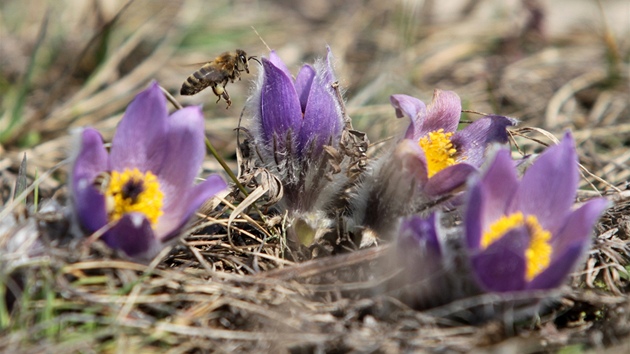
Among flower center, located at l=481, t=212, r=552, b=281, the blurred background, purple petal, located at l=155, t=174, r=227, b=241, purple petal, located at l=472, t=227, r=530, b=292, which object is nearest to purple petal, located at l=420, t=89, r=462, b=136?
flower center, located at l=481, t=212, r=552, b=281

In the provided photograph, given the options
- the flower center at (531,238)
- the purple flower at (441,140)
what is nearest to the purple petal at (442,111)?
the purple flower at (441,140)

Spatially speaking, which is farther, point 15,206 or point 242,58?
point 242,58

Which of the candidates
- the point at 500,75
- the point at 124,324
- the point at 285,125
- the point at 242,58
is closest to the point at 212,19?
the point at 500,75

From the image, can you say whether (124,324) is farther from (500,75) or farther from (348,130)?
(500,75)

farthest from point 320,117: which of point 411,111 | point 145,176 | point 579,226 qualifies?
point 579,226

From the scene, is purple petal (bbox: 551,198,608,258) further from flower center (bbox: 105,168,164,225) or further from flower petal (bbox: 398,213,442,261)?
flower center (bbox: 105,168,164,225)

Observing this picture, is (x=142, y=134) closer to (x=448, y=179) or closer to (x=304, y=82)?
(x=304, y=82)

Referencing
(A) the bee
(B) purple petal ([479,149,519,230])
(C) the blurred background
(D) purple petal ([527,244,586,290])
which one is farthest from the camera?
(C) the blurred background
